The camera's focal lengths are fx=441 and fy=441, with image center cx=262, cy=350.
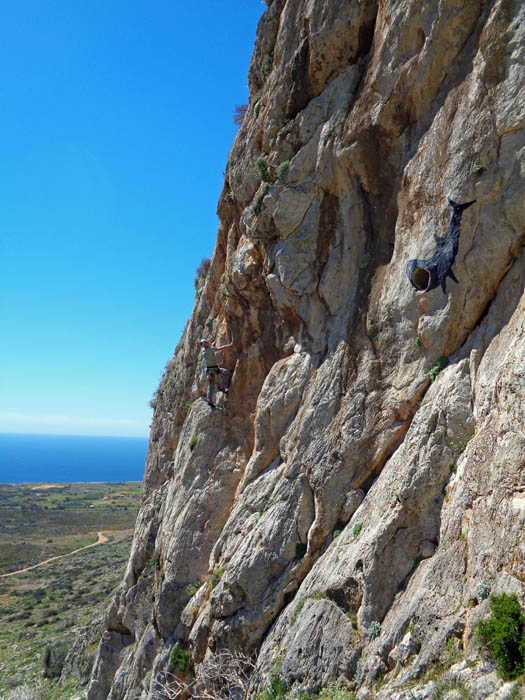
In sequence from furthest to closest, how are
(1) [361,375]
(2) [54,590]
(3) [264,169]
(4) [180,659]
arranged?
1. (2) [54,590]
2. (3) [264,169]
3. (4) [180,659]
4. (1) [361,375]

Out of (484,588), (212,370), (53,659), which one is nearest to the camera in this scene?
(484,588)

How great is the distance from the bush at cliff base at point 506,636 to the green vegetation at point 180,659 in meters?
9.86

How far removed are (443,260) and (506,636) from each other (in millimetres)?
6670

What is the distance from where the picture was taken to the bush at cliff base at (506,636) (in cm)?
562

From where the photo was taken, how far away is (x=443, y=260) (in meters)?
9.29

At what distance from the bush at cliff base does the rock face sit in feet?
0.73

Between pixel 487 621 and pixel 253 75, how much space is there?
1794 centimetres

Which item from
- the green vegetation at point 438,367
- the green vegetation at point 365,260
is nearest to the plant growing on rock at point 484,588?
the green vegetation at point 438,367

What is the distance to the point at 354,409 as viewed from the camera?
10609mm

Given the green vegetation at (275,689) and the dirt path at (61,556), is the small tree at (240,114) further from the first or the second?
the dirt path at (61,556)

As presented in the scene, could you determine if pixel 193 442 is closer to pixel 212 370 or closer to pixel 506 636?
pixel 212 370

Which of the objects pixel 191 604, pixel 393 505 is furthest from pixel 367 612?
pixel 191 604

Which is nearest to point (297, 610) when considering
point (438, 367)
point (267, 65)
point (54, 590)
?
point (438, 367)

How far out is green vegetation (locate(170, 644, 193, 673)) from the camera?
12.7m
